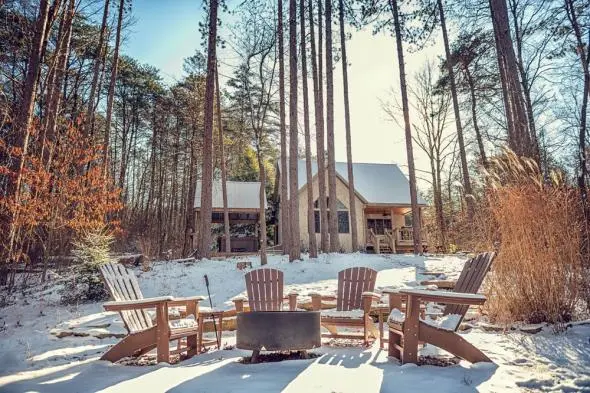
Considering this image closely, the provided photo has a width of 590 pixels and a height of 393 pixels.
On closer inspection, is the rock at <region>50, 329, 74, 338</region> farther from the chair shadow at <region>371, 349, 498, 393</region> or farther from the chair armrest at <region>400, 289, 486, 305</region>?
the chair armrest at <region>400, 289, 486, 305</region>

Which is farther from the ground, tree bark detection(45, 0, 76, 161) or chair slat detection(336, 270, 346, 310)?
tree bark detection(45, 0, 76, 161)

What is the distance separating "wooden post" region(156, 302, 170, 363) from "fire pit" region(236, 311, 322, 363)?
652mm

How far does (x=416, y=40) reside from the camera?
1126 cm

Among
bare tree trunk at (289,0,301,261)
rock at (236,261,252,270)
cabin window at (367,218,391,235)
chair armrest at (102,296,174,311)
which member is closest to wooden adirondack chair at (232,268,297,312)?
chair armrest at (102,296,174,311)

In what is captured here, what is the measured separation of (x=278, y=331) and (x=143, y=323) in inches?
62.5

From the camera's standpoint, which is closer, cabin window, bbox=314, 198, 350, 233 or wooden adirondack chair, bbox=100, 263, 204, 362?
wooden adirondack chair, bbox=100, 263, 204, 362

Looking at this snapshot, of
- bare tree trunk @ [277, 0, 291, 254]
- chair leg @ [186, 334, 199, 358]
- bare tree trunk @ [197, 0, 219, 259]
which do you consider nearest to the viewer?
chair leg @ [186, 334, 199, 358]

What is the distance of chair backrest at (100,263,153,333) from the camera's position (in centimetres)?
352

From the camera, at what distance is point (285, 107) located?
1364 centimetres

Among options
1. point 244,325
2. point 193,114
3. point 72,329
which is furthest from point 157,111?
point 244,325

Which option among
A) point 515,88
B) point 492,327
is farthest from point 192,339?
point 515,88

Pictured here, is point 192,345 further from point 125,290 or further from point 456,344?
point 456,344

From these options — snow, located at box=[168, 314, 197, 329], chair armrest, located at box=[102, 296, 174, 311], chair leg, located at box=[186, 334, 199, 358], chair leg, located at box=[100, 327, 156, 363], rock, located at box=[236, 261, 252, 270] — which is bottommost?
chair leg, located at box=[186, 334, 199, 358]

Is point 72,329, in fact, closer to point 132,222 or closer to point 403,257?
point 403,257
